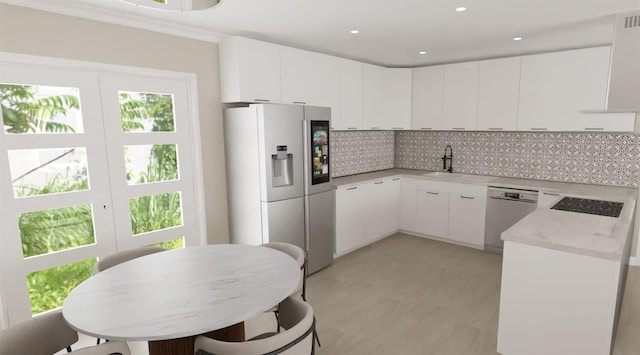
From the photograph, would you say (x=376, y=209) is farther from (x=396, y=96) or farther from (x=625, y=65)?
(x=625, y=65)

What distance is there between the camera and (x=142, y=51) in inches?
128

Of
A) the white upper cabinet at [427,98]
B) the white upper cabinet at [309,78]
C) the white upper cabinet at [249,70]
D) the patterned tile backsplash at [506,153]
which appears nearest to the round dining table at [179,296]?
the white upper cabinet at [249,70]

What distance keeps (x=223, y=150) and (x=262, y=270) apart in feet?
6.80

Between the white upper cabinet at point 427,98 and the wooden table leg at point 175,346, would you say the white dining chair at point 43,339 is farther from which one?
the white upper cabinet at point 427,98

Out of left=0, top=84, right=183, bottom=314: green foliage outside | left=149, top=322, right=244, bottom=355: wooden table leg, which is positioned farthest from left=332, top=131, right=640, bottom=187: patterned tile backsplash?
left=149, top=322, right=244, bottom=355: wooden table leg

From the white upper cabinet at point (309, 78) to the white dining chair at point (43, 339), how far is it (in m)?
2.81

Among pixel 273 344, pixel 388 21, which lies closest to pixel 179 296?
pixel 273 344

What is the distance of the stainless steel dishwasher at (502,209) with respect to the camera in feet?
14.3

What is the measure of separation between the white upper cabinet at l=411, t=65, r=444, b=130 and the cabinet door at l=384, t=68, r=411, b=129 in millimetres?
93

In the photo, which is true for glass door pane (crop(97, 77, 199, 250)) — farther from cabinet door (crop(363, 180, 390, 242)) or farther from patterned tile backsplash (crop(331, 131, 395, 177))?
cabinet door (crop(363, 180, 390, 242))

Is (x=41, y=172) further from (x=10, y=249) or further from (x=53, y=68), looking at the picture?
(x=53, y=68)

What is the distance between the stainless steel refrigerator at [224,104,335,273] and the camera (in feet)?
11.8

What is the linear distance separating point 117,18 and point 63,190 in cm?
152

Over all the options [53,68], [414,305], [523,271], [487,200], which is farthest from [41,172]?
[487,200]
